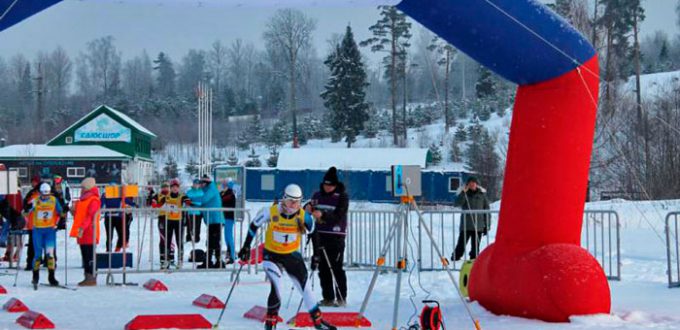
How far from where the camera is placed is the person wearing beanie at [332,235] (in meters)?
9.97

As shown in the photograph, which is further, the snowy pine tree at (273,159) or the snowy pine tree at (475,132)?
the snowy pine tree at (273,159)

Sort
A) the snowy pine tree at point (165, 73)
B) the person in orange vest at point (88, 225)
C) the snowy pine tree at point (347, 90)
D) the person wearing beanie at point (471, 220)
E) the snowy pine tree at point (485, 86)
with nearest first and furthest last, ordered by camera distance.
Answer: the person in orange vest at point (88, 225), the person wearing beanie at point (471, 220), the snowy pine tree at point (347, 90), the snowy pine tree at point (485, 86), the snowy pine tree at point (165, 73)

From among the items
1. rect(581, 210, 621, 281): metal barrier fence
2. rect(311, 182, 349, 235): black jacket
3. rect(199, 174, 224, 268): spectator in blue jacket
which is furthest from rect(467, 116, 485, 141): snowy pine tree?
rect(311, 182, 349, 235): black jacket

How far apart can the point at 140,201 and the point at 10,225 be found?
58.5 ft

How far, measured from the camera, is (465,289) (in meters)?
10.4

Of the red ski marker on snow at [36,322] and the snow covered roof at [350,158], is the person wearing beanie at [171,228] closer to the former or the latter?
the red ski marker on snow at [36,322]

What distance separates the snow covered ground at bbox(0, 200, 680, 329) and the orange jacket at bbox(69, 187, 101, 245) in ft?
2.66

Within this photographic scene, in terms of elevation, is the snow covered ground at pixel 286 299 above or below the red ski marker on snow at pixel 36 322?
below

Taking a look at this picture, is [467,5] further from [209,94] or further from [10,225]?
[209,94]

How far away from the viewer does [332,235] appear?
10.1 metres

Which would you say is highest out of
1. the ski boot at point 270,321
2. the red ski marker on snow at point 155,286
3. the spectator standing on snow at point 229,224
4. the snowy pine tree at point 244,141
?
the snowy pine tree at point 244,141

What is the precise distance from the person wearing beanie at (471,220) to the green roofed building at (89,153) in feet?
119

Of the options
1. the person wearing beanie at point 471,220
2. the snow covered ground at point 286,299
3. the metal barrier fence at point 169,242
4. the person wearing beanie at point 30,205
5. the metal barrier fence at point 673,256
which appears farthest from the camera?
the person wearing beanie at point 471,220

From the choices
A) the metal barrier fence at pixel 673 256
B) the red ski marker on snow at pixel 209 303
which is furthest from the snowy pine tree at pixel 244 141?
the red ski marker on snow at pixel 209 303
